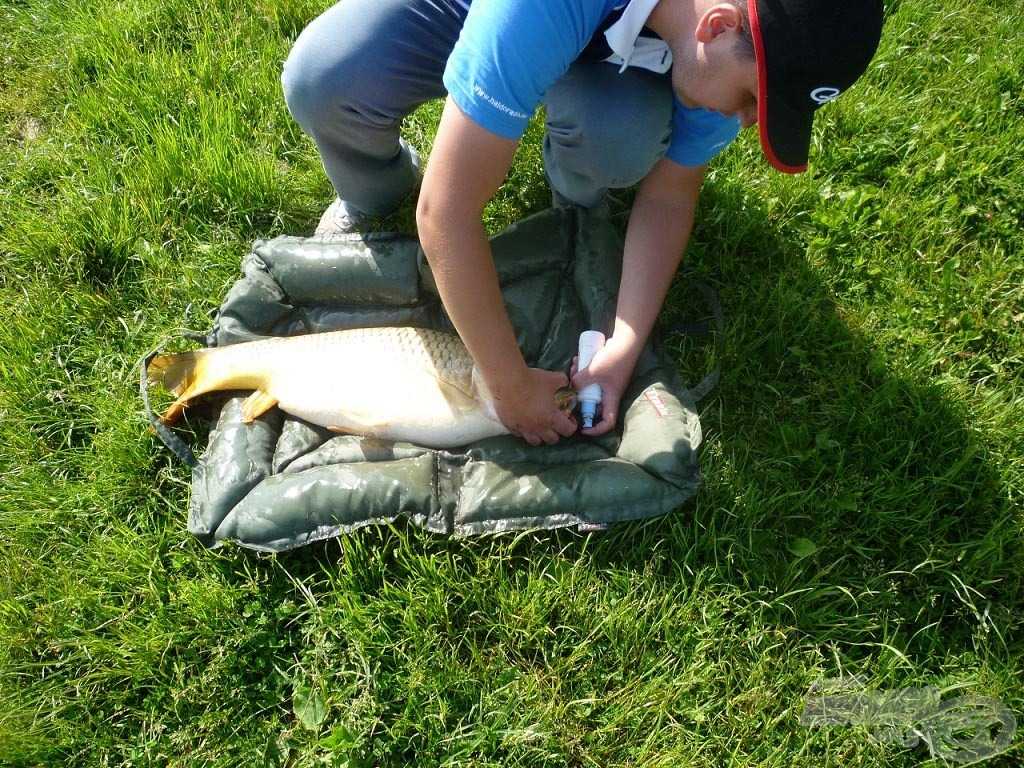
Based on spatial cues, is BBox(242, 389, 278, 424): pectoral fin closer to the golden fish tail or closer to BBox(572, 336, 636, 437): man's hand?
the golden fish tail

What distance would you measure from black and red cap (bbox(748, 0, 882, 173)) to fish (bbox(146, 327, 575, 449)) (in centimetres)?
95

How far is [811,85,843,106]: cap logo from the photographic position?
1509 mm

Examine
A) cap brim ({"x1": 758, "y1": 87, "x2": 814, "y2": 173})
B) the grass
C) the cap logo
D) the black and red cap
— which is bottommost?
the grass

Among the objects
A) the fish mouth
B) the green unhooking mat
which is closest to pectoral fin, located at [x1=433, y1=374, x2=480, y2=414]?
the green unhooking mat

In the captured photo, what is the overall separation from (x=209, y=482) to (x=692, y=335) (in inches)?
60.4

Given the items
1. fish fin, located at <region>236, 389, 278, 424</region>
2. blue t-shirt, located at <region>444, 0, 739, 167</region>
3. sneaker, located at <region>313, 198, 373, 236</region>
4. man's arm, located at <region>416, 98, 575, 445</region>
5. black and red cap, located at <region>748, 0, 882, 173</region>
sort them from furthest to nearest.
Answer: sneaker, located at <region>313, 198, 373, 236</region> < fish fin, located at <region>236, 389, 278, 424</region> < man's arm, located at <region>416, 98, 575, 445</region> < blue t-shirt, located at <region>444, 0, 739, 167</region> < black and red cap, located at <region>748, 0, 882, 173</region>

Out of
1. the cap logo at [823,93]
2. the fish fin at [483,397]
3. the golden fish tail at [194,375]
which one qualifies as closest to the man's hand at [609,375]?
the fish fin at [483,397]

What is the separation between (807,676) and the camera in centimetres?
190

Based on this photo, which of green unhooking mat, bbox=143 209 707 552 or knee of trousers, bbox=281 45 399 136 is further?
knee of trousers, bbox=281 45 399 136

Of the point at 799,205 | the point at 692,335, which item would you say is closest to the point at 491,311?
the point at 692,335

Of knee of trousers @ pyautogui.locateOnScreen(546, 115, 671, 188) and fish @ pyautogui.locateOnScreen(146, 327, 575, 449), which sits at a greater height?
knee of trousers @ pyautogui.locateOnScreen(546, 115, 671, 188)

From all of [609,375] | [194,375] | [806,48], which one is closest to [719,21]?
[806,48]

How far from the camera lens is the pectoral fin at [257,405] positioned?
7.26 feet

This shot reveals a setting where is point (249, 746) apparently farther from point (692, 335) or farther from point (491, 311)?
point (692, 335)
